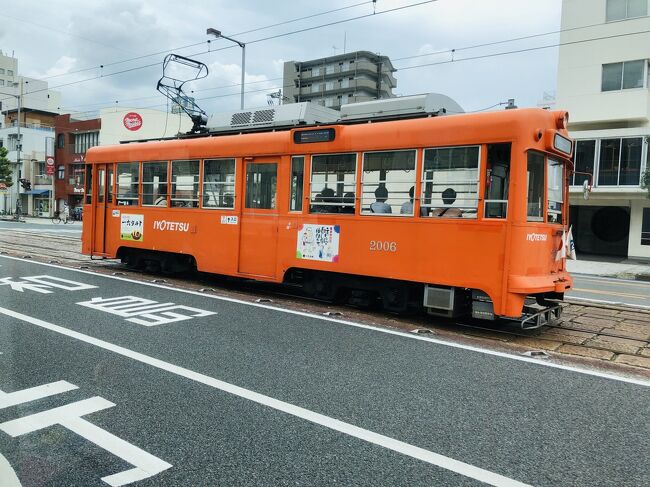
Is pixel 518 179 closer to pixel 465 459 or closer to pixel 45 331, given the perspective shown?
pixel 465 459

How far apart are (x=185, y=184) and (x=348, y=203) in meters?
4.11

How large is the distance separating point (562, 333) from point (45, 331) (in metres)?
6.72

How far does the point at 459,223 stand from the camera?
6.98 metres

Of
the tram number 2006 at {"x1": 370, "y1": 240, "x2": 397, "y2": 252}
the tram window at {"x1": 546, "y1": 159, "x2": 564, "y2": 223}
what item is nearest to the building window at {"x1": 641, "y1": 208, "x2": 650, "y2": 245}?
the tram window at {"x1": 546, "y1": 159, "x2": 564, "y2": 223}

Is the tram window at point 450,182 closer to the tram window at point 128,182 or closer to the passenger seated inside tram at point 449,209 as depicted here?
the passenger seated inside tram at point 449,209

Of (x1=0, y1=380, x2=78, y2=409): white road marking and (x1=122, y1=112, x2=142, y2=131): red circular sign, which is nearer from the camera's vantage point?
(x1=0, y1=380, x2=78, y2=409): white road marking

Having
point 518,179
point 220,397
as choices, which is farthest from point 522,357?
point 220,397

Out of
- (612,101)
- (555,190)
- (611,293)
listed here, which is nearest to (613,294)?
(611,293)

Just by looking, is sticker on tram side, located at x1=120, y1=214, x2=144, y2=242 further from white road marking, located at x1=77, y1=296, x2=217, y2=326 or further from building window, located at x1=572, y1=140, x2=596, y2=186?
building window, located at x1=572, y1=140, x2=596, y2=186

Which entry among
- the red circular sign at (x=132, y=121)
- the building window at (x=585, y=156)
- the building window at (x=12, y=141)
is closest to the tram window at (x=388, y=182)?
the building window at (x=585, y=156)

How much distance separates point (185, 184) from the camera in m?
10.7

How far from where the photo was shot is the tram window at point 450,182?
271 inches

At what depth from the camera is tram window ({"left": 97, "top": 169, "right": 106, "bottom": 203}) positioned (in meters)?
12.5

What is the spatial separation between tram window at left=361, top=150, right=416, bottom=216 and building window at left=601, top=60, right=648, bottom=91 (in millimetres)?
22637
